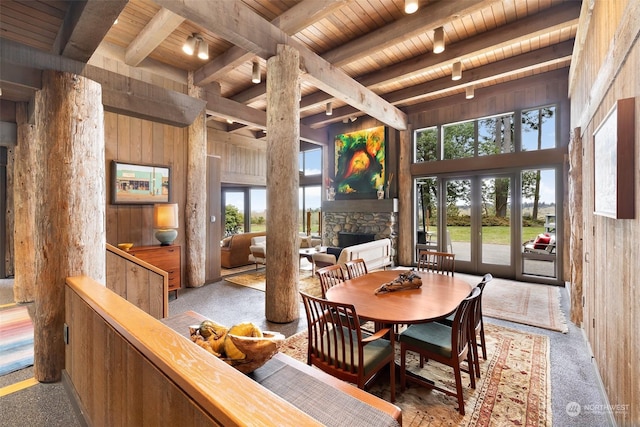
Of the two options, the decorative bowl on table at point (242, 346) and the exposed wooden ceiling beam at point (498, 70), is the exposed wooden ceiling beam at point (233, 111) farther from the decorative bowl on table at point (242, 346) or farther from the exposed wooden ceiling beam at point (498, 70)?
the decorative bowl on table at point (242, 346)

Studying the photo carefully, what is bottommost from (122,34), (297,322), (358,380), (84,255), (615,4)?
(297,322)

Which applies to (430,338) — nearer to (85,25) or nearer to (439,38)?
(85,25)

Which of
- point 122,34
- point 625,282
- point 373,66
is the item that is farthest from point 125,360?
point 373,66

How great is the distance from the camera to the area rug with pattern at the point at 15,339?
239 cm

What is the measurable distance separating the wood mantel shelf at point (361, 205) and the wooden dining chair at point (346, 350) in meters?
4.80

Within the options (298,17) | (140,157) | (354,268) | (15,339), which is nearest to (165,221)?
(140,157)

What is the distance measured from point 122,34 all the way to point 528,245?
7554 mm

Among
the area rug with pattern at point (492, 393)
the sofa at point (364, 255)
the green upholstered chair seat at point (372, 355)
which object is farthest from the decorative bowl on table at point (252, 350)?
the sofa at point (364, 255)

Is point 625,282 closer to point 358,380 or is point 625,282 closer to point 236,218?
point 358,380

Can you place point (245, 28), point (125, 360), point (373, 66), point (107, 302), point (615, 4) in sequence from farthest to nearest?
point (373, 66) → point (245, 28) → point (615, 4) → point (107, 302) → point (125, 360)

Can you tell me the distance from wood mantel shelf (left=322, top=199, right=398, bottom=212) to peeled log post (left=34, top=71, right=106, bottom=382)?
556 centimetres

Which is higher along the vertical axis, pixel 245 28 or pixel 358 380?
pixel 245 28

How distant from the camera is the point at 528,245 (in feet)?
17.0

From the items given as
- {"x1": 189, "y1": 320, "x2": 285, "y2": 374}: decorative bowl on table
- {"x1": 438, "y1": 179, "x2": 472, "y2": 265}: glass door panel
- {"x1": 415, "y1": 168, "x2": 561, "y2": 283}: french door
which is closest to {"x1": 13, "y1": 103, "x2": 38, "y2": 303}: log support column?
{"x1": 189, "y1": 320, "x2": 285, "y2": 374}: decorative bowl on table
